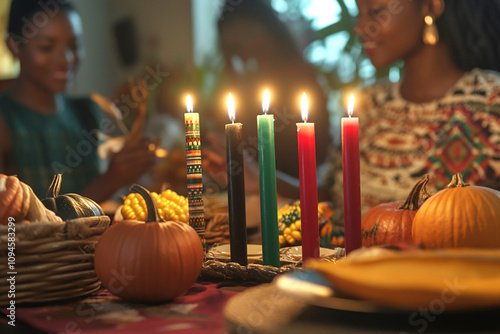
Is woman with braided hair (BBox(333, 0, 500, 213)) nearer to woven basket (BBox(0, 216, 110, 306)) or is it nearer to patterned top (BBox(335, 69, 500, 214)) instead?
patterned top (BBox(335, 69, 500, 214))

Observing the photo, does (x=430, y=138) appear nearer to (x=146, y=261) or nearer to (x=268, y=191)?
(x=268, y=191)

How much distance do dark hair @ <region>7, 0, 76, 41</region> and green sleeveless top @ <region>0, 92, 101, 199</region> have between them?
31 centimetres

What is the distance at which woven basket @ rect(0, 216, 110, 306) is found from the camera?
781 millimetres

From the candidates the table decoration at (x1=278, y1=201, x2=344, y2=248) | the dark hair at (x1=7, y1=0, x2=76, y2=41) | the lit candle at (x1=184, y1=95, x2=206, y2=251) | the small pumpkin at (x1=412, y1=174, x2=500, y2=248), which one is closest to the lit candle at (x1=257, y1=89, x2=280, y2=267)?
the lit candle at (x1=184, y1=95, x2=206, y2=251)

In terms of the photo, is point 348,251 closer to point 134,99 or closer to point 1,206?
point 1,206

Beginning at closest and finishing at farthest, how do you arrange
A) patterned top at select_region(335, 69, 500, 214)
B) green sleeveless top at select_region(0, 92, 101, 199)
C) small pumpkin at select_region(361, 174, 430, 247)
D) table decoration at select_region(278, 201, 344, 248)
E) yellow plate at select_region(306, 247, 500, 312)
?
yellow plate at select_region(306, 247, 500, 312)
small pumpkin at select_region(361, 174, 430, 247)
table decoration at select_region(278, 201, 344, 248)
patterned top at select_region(335, 69, 500, 214)
green sleeveless top at select_region(0, 92, 101, 199)

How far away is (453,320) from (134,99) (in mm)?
2393

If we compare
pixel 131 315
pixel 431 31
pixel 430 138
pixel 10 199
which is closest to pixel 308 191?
pixel 131 315

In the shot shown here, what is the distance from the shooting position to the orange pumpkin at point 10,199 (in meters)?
0.79

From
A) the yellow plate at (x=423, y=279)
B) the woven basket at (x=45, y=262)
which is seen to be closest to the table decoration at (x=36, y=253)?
the woven basket at (x=45, y=262)

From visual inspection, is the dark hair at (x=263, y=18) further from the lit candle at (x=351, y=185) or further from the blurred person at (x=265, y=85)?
the lit candle at (x=351, y=185)

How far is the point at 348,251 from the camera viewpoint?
0.82 meters

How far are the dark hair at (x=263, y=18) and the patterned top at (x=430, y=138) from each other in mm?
422

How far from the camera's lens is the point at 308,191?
83 centimetres
